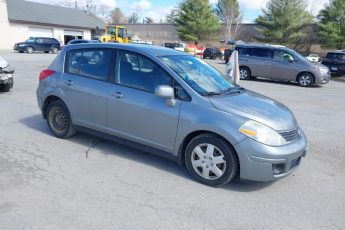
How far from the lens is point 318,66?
600 inches

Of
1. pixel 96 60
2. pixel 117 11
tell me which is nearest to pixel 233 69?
pixel 96 60

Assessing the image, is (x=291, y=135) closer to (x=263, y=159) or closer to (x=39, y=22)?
(x=263, y=159)

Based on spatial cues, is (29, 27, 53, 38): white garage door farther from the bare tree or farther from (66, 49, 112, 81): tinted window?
(66, 49, 112, 81): tinted window

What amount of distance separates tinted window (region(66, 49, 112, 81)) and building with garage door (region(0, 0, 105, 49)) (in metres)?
38.8

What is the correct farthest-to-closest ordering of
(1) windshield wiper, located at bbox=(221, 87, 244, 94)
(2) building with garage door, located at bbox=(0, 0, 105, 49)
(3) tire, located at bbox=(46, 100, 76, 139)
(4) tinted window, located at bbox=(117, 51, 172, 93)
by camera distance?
(2) building with garage door, located at bbox=(0, 0, 105, 49), (3) tire, located at bbox=(46, 100, 76, 139), (1) windshield wiper, located at bbox=(221, 87, 244, 94), (4) tinted window, located at bbox=(117, 51, 172, 93)

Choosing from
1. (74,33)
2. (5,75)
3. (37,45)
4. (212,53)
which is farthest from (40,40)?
(5,75)

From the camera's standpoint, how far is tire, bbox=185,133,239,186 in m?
3.92

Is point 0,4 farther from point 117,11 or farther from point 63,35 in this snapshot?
point 117,11

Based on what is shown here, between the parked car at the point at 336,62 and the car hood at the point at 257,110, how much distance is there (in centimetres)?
1694

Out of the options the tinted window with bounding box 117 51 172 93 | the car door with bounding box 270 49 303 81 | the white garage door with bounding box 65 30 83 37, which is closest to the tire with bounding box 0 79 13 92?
the tinted window with bounding box 117 51 172 93

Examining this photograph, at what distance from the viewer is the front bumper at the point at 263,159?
12.3 feet

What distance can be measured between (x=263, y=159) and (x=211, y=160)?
2.07ft

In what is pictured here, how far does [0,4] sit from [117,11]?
59.1 meters

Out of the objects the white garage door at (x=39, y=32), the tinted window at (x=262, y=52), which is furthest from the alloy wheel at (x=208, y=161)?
the white garage door at (x=39, y=32)
